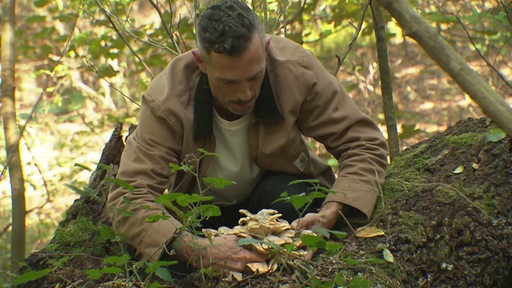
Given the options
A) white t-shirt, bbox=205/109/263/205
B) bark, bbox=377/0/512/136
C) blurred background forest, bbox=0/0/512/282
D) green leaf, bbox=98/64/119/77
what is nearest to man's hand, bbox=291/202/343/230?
white t-shirt, bbox=205/109/263/205

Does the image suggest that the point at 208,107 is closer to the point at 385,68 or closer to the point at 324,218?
the point at 324,218

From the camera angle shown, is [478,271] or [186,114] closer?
[478,271]

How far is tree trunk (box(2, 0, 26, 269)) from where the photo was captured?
3.71m

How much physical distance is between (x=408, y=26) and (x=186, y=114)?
1.56m

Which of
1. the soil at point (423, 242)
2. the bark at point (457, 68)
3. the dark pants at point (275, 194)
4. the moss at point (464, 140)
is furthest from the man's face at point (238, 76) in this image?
the bark at point (457, 68)

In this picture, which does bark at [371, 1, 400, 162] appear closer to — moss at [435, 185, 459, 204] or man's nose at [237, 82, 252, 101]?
moss at [435, 185, 459, 204]

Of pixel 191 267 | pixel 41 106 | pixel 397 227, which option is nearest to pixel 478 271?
pixel 397 227

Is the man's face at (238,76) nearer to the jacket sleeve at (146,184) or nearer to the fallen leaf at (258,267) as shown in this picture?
the jacket sleeve at (146,184)

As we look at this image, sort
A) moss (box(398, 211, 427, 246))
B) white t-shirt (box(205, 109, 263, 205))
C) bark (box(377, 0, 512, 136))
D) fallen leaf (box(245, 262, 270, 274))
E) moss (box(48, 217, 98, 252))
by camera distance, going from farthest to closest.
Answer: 1. moss (box(48, 217, 98, 252))
2. white t-shirt (box(205, 109, 263, 205))
3. moss (box(398, 211, 427, 246))
4. fallen leaf (box(245, 262, 270, 274))
5. bark (box(377, 0, 512, 136))

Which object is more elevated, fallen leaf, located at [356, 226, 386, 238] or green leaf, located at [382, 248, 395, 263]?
fallen leaf, located at [356, 226, 386, 238]

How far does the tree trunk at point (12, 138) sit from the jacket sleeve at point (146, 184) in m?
1.21

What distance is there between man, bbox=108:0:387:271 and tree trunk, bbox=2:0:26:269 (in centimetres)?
119

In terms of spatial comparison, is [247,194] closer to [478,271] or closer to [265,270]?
[265,270]

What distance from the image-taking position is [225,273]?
2.32m
